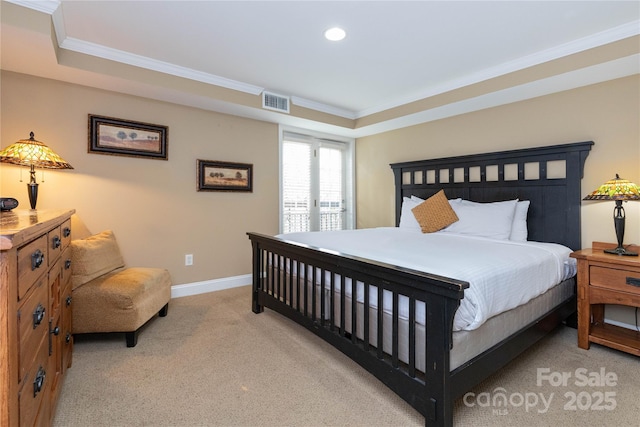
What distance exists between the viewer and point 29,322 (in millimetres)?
1021

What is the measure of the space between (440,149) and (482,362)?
9.52ft

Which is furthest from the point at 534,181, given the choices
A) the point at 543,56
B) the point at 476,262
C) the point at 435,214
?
the point at 476,262

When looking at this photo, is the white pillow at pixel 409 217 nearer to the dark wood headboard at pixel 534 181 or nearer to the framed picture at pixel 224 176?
the dark wood headboard at pixel 534 181

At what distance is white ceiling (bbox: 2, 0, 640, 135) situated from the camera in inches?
81.4

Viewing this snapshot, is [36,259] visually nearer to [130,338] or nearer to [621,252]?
[130,338]

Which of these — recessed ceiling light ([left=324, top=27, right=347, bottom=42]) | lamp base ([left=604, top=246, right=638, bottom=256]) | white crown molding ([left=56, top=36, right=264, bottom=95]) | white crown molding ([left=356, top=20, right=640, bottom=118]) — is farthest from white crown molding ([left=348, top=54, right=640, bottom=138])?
white crown molding ([left=56, top=36, right=264, bottom=95])

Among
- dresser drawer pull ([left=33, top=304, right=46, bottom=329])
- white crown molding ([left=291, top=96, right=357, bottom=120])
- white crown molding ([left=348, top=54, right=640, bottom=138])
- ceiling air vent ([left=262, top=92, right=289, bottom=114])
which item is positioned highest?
white crown molding ([left=291, top=96, right=357, bottom=120])

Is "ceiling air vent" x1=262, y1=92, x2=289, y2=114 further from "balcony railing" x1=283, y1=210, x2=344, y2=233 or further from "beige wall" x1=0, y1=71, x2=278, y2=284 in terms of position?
"balcony railing" x1=283, y1=210, x2=344, y2=233

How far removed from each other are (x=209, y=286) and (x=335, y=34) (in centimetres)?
295

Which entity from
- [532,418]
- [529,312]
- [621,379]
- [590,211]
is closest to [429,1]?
[529,312]

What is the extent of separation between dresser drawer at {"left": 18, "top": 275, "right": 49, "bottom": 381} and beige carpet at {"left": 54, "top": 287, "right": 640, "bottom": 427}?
2.20ft

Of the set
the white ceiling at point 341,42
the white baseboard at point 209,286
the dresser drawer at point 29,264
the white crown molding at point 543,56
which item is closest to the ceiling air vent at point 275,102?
the white ceiling at point 341,42

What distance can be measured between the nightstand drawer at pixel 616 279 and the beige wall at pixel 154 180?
331cm

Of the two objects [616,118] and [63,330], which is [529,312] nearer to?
[616,118]
